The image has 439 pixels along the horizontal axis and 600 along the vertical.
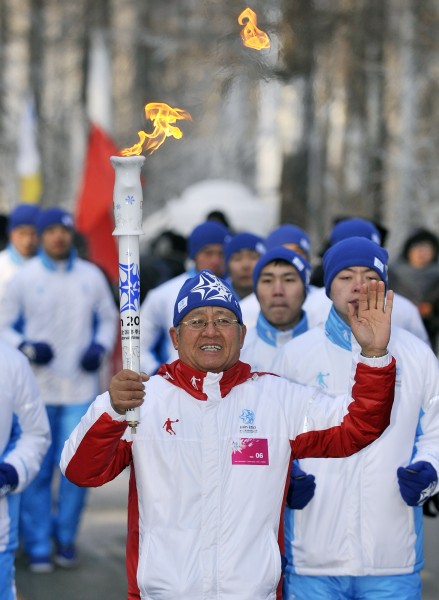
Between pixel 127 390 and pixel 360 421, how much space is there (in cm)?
73

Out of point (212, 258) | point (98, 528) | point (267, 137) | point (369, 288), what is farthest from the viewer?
point (267, 137)

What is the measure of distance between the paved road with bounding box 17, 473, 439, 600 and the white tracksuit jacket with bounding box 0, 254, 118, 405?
907mm

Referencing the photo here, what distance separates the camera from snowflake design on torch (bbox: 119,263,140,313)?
13.5ft

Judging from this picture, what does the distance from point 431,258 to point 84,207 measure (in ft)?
15.3

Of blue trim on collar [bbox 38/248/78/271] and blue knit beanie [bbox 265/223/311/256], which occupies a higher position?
blue knit beanie [bbox 265/223/311/256]

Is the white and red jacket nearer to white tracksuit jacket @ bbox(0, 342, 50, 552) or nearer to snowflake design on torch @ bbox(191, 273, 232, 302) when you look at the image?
snowflake design on torch @ bbox(191, 273, 232, 302)

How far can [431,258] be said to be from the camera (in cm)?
1106

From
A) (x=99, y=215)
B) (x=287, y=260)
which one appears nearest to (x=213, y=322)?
(x=287, y=260)

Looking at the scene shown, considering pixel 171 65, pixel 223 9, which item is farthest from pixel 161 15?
pixel 223 9

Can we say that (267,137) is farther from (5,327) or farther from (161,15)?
(5,327)

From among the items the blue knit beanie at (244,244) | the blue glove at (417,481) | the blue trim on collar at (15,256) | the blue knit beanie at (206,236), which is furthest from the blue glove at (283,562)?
the blue trim on collar at (15,256)

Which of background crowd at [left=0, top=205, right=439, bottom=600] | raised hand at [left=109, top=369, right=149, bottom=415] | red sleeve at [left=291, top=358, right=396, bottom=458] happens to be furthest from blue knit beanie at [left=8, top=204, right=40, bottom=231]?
raised hand at [left=109, top=369, right=149, bottom=415]

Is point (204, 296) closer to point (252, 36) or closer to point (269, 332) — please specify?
point (252, 36)

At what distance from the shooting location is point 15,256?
30.6 ft
